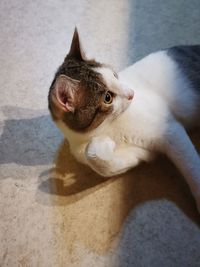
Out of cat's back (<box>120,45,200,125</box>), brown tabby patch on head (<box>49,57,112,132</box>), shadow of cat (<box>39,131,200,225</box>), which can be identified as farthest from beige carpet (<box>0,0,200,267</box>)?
brown tabby patch on head (<box>49,57,112,132</box>)

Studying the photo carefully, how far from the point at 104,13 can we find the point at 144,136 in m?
0.85

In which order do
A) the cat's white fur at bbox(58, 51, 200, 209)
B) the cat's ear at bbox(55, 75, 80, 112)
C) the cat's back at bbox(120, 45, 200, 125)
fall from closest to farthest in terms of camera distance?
the cat's ear at bbox(55, 75, 80, 112) → the cat's white fur at bbox(58, 51, 200, 209) → the cat's back at bbox(120, 45, 200, 125)

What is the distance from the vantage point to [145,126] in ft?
3.69

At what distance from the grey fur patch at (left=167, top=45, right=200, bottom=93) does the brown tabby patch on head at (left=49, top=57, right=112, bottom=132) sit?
337 mm

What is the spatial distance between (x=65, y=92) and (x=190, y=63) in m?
0.50

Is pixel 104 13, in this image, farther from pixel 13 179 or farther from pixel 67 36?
pixel 13 179

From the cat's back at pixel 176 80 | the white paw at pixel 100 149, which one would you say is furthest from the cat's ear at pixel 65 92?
the cat's back at pixel 176 80

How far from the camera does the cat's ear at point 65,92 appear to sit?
3.17ft

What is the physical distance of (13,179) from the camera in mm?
1285

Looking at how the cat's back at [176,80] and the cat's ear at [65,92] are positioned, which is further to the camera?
the cat's back at [176,80]

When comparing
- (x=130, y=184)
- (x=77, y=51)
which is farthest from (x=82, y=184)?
(x=77, y=51)

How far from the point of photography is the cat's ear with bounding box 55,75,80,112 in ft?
3.17

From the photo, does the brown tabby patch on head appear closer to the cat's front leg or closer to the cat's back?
the cat's front leg

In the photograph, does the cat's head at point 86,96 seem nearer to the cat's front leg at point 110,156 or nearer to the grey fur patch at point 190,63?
the cat's front leg at point 110,156
